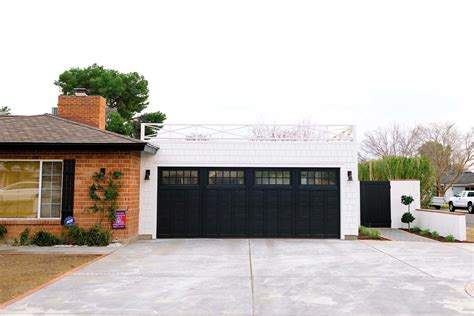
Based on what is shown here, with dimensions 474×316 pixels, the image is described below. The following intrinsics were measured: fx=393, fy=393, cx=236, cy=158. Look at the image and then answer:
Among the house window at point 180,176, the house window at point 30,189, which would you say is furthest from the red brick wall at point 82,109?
the house window at point 180,176

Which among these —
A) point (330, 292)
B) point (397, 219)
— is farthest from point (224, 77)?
point (330, 292)

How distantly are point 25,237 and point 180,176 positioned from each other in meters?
4.46

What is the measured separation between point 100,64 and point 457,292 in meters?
26.0

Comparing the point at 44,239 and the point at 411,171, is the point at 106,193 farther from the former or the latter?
the point at 411,171

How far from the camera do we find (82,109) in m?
12.6

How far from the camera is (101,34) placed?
14258mm

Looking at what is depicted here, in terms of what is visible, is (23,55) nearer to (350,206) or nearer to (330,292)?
(350,206)

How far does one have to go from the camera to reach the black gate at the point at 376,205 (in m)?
15.2

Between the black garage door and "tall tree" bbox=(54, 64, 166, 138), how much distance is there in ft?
41.6

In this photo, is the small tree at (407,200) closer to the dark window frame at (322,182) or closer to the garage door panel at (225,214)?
the dark window frame at (322,182)

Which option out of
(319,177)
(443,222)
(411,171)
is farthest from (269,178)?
(411,171)

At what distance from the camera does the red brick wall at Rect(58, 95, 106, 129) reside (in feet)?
41.0

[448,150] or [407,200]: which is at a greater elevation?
[448,150]

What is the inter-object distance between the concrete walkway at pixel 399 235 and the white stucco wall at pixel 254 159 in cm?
148
